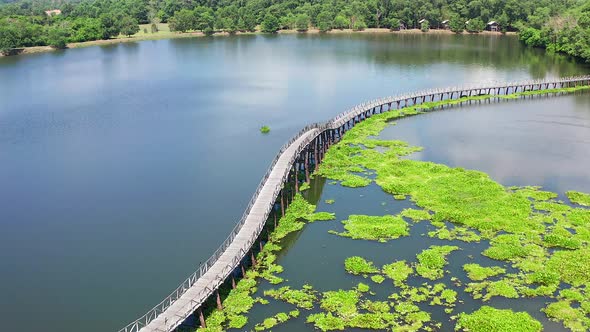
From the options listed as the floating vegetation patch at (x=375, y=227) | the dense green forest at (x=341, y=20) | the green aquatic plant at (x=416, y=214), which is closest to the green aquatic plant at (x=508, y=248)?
the green aquatic plant at (x=416, y=214)

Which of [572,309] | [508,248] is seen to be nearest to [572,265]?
[508,248]

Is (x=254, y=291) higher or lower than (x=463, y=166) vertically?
lower

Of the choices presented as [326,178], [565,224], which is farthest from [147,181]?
[565,224]

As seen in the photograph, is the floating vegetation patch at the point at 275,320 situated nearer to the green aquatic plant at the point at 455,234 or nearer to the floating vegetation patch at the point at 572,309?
the green aquatic plant at the point at 455,234

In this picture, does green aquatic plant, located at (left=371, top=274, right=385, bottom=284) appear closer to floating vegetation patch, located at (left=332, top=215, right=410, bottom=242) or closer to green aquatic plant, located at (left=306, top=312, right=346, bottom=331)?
green aquatic plant, located at (left=306, top=312, right=346, bottom=331)

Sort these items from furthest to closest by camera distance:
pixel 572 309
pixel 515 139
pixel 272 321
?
pixel 515 139, pixel 572 309, pixel 272 321

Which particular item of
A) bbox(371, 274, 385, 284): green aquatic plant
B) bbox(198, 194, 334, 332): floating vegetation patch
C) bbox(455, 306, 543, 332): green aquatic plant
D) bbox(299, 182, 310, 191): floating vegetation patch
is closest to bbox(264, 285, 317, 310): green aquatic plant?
bbox(198, 194, 334, 332): floating vegetation patch

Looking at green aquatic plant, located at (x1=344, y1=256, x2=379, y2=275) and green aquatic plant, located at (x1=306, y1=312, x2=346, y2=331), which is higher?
→ green aquatic plant, located at (x1=344, y1=256, x2=379, y2=275)

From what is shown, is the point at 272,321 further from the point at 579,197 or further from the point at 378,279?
the point at 579,197
